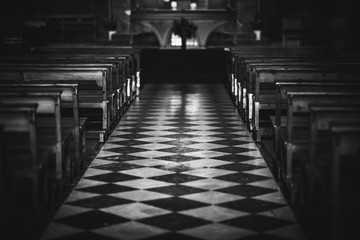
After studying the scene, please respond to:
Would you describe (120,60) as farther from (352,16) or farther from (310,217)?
(352,16)

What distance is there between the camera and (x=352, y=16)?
17.8m

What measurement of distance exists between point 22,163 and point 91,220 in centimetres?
70

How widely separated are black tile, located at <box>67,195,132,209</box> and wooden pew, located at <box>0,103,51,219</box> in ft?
1.15

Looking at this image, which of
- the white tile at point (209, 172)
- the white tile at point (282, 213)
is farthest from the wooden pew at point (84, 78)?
the white tile at point (282, 213)

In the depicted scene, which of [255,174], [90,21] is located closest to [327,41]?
[90,21]

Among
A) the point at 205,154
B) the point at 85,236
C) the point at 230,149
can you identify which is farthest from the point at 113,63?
the point at 85,236

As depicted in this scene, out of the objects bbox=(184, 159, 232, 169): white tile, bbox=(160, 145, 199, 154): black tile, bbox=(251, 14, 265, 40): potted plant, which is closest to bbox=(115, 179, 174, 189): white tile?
bbox=(184, 159, 232, 169): white tile

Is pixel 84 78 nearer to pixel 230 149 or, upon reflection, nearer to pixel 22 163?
pixel 230 149

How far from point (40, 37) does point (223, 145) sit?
14.3m

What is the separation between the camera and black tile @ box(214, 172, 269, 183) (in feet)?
21.2

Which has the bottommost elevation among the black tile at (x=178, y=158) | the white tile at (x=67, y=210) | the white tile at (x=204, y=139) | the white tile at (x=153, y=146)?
the white tile at (x=67, y=210)

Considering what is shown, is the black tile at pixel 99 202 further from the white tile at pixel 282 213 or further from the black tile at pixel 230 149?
the black tile at pixel 230 149

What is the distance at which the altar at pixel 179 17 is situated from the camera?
23.5 metres

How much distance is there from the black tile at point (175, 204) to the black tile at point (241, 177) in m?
0.90
